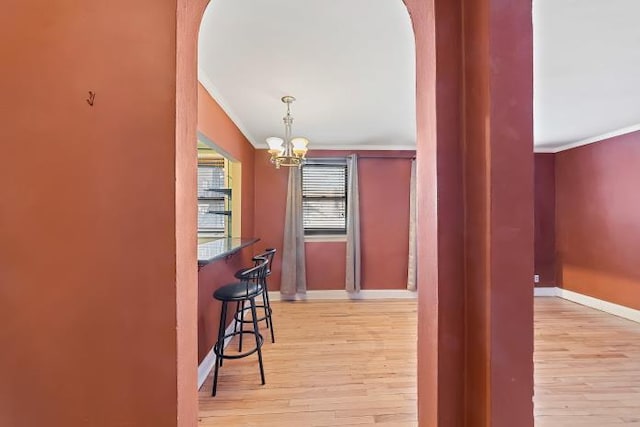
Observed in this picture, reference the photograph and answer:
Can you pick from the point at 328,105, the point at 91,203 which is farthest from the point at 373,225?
the point at 91,203

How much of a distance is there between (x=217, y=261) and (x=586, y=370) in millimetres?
3224

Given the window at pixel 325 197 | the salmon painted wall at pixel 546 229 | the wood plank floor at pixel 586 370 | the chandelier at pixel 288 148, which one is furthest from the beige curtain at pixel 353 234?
A: the salmon painted wall at pixel 546 229

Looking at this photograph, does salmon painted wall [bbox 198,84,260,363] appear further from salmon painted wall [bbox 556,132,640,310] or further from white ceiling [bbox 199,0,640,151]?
salmon painted wall [bbox 556,132,640,310]

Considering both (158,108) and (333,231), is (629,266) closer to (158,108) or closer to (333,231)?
(333,231)

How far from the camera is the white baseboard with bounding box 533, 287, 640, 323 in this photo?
340cm

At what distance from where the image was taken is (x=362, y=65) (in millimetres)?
1957

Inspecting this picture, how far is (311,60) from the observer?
190 centimetres

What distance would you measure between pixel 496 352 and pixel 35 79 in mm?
1467

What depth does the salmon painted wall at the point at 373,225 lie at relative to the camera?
4.27 m

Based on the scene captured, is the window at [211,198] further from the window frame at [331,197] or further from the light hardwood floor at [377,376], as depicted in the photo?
the light hardwood floor at [377,376]

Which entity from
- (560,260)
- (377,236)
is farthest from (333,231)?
(560,260)

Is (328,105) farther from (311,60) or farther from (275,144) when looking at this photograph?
(311,60)

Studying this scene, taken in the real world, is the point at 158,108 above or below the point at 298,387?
above

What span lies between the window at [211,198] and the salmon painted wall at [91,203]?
3062mm
